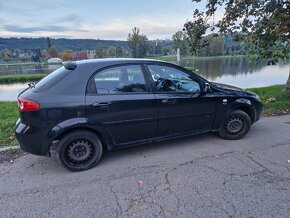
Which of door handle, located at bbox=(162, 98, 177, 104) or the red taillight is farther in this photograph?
door handle, located at bbox=(162, 98, 177, 104)

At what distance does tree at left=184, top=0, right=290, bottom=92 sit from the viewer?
20.2 feet

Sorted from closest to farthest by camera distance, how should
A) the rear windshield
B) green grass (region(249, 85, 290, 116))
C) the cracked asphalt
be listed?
the cracked asphalt → the rear windshield → green grass (region(249, 85, 290, 116))

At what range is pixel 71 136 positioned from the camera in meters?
3.35

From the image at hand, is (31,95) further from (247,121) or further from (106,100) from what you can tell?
(247,121)

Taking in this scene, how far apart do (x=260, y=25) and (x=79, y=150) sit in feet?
20.1

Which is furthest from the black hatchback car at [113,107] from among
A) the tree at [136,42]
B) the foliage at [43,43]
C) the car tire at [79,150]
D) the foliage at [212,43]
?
the foliage at [43,43]

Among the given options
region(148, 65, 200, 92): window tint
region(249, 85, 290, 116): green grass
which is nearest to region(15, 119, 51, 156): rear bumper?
region(148, 65, 200, 92): window tint

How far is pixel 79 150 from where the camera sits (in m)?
3.48

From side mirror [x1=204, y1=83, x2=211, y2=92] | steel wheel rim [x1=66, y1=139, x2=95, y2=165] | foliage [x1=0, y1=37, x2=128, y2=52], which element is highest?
foliage [x1=0, y1=37, x2=128, y2=52]

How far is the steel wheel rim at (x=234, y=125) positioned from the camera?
4.38m

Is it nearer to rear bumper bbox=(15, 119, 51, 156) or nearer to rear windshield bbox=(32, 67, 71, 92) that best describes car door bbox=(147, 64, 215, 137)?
rear windshield bbox=(32, 67, 71, 92)

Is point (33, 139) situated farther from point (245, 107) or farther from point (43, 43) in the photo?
point (43, 43)

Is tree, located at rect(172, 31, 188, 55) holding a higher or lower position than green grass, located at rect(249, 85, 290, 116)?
higher

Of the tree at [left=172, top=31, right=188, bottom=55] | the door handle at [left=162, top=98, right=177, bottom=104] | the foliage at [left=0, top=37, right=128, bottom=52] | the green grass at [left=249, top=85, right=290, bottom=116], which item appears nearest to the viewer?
the door handle at [left=162, top=98, right=177, bottom=104]
